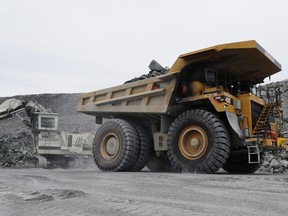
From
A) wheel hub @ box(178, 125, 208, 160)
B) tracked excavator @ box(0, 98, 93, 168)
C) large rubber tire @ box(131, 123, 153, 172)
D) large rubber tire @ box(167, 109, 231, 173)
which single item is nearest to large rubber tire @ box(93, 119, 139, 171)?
large rubber tire @ box(131, 123, 153, 172)

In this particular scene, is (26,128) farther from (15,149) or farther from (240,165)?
(240,165)

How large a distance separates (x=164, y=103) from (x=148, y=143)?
3.42 ft

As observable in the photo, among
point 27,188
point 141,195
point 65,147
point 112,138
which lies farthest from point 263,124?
point 65,147

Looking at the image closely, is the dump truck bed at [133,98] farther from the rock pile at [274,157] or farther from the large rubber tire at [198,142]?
the rock pile at [274,157]

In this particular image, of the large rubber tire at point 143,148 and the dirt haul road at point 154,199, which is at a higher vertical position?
the large rubber tire at point 143,148

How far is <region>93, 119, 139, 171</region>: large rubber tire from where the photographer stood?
8.03m

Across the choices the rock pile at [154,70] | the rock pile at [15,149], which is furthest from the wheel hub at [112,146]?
the rock pile at [15,149]

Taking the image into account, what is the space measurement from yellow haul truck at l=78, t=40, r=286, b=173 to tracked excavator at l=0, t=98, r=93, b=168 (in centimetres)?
462

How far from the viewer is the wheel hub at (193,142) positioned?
6910 millimetres

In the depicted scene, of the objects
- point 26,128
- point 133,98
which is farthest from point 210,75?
point 26,128

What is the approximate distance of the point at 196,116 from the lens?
7.05 meters

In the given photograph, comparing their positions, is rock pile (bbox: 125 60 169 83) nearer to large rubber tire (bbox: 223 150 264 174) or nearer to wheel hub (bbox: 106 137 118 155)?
wheel hub (bbox: 106 137 118 155)

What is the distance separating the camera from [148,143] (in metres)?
8.38

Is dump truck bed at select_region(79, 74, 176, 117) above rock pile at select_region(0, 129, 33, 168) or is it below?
above
